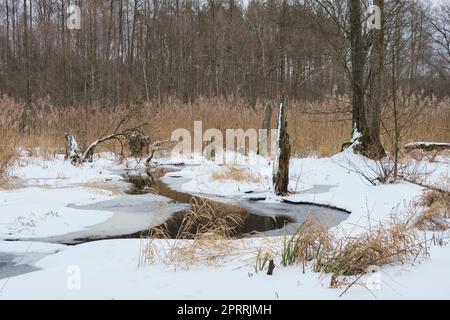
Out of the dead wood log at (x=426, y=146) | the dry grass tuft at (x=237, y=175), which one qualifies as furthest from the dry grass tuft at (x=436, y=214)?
the dry grass tuft at (x=237, y=175)

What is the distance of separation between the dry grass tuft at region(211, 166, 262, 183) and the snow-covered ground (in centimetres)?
57

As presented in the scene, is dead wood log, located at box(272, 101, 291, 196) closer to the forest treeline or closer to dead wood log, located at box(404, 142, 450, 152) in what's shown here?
dead wood log, located at box(404, 142, 450, 152)

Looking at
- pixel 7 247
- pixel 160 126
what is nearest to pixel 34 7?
pixel 160 126

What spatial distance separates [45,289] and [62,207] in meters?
3.01

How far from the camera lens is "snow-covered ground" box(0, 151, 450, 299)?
267 cm

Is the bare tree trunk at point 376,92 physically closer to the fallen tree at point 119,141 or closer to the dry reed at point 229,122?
the dry reed at point 229,122

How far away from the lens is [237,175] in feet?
26.2

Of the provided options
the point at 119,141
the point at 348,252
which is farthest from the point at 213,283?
the point at 119,141

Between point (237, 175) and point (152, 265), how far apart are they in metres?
4.72

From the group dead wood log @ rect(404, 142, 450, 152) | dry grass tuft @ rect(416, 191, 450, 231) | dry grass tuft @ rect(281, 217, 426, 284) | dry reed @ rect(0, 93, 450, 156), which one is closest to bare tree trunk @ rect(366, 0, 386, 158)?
dry reed @ rect(0, 93, 450, 156)

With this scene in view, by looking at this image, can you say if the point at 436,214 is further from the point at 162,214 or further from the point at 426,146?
the point at 426,146

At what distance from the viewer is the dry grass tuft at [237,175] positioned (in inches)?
310

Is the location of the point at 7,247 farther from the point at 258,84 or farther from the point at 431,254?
the point at 258,84

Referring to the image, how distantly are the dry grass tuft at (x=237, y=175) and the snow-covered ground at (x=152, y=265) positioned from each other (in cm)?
57
